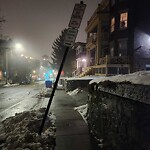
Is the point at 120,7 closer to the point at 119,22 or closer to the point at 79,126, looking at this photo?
the point at 119,22

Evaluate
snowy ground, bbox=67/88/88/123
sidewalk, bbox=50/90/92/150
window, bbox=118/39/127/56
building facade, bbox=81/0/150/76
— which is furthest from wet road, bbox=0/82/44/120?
window, bbox=118/39/127/56

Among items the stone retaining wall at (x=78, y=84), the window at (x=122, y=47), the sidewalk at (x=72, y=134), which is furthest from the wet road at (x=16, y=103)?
the window at (x=122, y=47)

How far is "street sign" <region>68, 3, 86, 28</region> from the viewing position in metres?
6.54

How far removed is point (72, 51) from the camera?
207 feet

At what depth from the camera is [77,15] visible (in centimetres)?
658

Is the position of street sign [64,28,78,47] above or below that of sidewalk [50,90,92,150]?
above

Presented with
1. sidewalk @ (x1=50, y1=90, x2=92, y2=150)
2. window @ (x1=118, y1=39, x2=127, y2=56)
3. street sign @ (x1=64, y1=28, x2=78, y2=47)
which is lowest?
sidewalk @ (x1=50, y1=90, x2=92, y2=150)

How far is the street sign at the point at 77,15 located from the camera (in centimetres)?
654

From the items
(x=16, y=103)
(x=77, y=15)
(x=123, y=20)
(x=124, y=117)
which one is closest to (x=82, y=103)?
(x=16, y=103)

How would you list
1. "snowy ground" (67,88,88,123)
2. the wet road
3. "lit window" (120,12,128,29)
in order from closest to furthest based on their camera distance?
"snowy ground" (67,88,88,123) → the wet road → "lit window" (120,12,128,29)

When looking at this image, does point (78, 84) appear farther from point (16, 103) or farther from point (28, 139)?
point (28, 139)

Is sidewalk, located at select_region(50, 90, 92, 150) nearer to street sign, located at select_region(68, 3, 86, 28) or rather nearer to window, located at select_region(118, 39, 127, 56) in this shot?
street sign, located at select_region(68, 3, 86, 28)

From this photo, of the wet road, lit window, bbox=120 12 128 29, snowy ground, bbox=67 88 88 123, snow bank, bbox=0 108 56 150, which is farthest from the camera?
lit window, bbox=120 12 128 29

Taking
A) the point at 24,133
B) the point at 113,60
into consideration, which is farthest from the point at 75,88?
the point at 24,133
